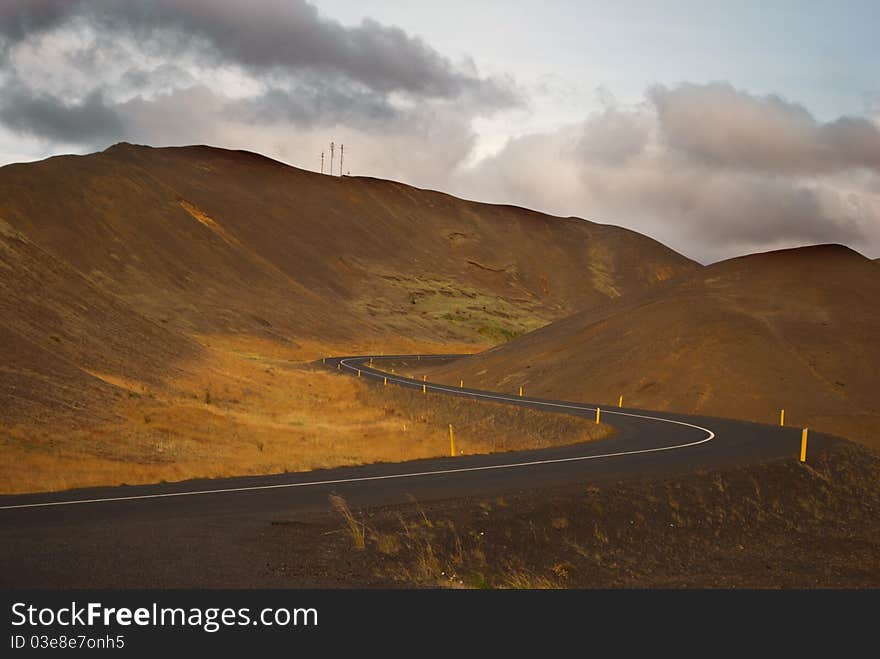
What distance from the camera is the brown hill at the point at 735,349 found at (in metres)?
45.5

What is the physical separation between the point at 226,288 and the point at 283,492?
333 ft

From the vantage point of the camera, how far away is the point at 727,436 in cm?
2848

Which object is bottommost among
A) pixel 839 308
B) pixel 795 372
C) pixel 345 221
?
pixel 795 372

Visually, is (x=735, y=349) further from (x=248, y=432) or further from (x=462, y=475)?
(x=462, y=475)

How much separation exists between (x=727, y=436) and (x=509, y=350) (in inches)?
1585

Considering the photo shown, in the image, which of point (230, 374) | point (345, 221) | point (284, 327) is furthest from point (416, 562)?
point (345, 221)

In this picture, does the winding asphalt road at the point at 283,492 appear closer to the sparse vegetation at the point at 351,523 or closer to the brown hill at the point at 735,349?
the sparse vegetation at the point at 351,523

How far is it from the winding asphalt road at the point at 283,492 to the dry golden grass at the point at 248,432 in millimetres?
2244

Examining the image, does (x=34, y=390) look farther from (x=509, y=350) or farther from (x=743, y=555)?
(x=509, y=350)

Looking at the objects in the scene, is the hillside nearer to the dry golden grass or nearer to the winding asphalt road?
the dry golden grass

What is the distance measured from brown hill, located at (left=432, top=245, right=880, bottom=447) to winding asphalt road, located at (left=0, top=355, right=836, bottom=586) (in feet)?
55.3

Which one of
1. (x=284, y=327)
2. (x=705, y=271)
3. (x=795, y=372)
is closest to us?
(x=795, y=372)

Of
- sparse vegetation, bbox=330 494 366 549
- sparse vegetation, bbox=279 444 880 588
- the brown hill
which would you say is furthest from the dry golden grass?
the brown hill

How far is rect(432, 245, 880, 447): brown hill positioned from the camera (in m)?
45.5
